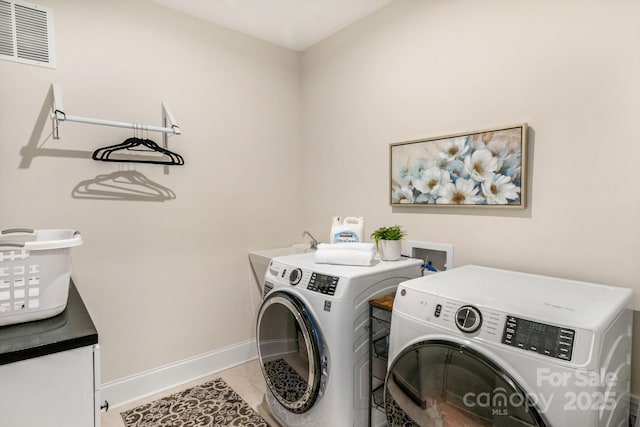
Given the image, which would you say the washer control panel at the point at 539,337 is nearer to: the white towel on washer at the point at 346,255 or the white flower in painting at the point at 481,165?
the white towel on washer at the point at 346,255

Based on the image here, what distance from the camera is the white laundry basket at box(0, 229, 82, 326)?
108cm

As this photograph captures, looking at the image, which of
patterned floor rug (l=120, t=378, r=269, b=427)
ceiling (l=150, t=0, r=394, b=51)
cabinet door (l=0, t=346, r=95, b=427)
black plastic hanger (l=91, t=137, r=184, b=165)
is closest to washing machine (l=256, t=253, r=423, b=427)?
patterned floor rug (l=120, t=378, r=269, b=427)

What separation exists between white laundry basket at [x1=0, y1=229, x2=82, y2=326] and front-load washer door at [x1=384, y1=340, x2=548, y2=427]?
122 centimetres

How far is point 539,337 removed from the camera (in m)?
1.01

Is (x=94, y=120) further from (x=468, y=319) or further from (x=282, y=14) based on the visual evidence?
(x=468, y=319)

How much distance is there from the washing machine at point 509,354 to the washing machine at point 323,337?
25 cm

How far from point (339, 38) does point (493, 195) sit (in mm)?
1692

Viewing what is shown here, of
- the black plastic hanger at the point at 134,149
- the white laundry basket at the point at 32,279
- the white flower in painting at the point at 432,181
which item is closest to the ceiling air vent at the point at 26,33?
the black plastic hanger at the point at 134,149

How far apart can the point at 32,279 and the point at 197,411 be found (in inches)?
56.9

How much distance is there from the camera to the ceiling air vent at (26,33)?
183 centimetres

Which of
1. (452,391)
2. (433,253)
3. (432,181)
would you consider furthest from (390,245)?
(452,391)

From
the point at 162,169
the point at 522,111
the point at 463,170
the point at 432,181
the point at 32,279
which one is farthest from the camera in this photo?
the point at 162,169

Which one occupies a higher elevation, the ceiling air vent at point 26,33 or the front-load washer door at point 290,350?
the ceiling air vent at point 26,33

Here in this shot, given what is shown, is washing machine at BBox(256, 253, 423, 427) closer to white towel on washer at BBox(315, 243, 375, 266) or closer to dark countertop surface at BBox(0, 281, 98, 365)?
white towel on washer at BBox(315, 243, 375, 266)
